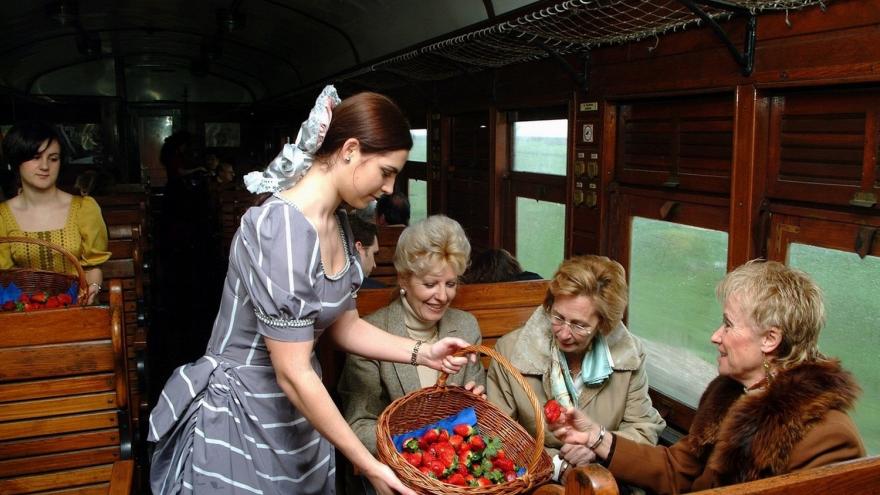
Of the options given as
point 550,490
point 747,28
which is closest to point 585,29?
point 747,28

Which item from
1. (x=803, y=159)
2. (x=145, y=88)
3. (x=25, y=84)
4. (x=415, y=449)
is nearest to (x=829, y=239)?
(x=803, y=159)

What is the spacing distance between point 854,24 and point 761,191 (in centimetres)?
83

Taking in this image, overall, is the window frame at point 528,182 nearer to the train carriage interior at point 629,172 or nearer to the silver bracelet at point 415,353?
the train carriage interior at point 629,172

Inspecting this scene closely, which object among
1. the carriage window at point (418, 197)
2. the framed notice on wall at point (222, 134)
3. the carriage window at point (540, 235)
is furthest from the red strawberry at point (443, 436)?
the framed notice on wall at point (222, 134)

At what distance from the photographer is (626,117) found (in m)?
4.43

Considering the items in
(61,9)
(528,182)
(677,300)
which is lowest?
(677,300)

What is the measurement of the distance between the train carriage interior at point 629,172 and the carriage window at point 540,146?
0.07 ft

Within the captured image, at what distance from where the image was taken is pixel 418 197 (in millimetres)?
8633

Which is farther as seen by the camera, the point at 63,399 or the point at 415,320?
the point at 415,320

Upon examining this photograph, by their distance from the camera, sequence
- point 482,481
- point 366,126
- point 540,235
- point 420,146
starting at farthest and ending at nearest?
point 420,146
point 540,235
point 482,481
point 366,126

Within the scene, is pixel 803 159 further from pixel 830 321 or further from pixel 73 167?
pixel 73 167

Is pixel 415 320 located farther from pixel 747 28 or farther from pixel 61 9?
pixel 61 9

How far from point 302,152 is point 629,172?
111 inches

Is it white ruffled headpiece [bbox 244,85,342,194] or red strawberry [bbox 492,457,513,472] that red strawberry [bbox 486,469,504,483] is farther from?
white ruffled headpiece [bbox 244,85,342,194]
